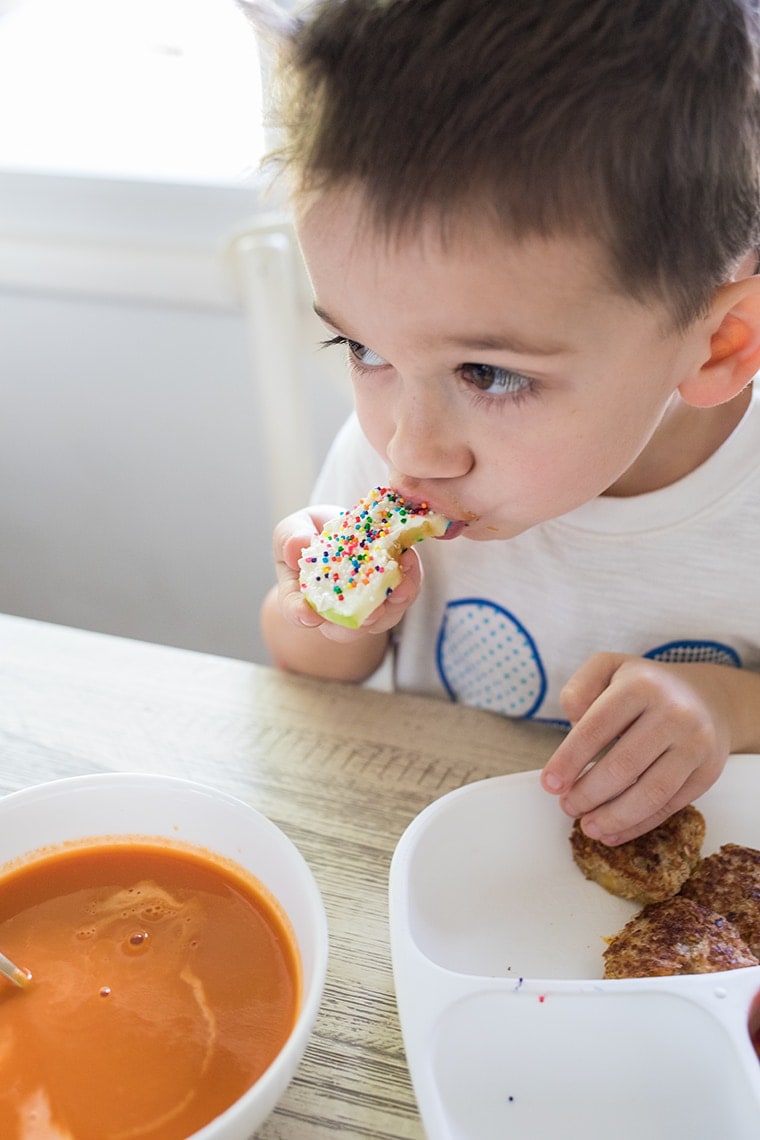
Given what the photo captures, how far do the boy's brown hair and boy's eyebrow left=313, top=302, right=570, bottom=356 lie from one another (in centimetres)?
5

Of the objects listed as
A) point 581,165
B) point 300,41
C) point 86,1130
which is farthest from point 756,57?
point 86,1130

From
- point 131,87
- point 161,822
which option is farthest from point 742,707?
point 131,87

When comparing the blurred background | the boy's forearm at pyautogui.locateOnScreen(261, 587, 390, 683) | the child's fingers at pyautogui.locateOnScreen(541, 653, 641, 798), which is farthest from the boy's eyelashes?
the blurred background

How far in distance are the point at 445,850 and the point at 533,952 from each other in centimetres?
9

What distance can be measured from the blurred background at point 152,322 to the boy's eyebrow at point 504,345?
85 centimetres

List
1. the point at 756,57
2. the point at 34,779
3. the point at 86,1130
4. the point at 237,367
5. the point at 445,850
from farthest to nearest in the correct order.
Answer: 1. the point at 237,367
2. the point at 34,779
3. the point at 445,850
4. the point at 756,57
5. the point at 86,1130

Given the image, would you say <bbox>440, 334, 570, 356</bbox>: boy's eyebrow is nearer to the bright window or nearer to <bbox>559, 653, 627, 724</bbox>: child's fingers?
<bbox>559, 653, 627, 724</bbox>: child's fingers

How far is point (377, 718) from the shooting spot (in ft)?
3.11

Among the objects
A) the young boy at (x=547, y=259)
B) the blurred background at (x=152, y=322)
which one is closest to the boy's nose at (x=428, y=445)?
the young boy at (x=547, y=259)

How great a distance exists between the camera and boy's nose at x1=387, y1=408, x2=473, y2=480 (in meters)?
0.73

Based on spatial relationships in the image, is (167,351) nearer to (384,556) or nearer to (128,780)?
(384,556)

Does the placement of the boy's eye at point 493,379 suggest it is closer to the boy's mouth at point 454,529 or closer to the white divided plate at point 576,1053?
the boy's mouth at point 454,529

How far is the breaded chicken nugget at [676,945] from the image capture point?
0.66 meters

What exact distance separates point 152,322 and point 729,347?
1155 millimetres
